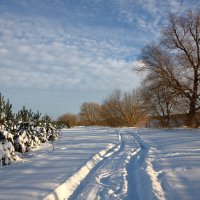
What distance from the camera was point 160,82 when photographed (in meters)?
30.7

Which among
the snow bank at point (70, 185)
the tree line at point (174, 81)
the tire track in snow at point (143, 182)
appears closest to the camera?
the tire track in snow at point (143, 182)

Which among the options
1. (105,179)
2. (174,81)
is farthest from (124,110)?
(105,179)

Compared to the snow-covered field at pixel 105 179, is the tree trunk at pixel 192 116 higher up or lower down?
higher up

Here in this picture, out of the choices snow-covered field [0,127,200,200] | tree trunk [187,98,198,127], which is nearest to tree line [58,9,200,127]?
tree trunk [187,98,198,127]

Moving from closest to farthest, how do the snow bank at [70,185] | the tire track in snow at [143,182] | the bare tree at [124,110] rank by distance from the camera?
1. the tire track in snow at [143,182]
2. the snow bank at [70,185]
3. the bare tree at [124,110]

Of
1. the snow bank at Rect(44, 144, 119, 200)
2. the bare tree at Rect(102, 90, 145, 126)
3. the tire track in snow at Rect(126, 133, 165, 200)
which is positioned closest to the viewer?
the tire track in snow at Rect(126, 133, 165, 200)

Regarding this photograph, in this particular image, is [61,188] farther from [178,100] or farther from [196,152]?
[178,100]

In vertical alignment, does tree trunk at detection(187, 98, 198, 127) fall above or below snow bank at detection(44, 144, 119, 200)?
above

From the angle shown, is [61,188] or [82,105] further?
[82,105]

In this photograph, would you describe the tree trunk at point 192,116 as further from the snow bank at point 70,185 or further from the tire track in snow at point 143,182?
the snow bank at point 70,185

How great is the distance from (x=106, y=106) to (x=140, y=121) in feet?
34.6

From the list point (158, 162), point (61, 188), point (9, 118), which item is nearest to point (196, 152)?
point (158, 162)

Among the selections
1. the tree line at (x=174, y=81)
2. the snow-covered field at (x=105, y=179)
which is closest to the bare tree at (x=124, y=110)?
the tree line at (x=174, y=81)

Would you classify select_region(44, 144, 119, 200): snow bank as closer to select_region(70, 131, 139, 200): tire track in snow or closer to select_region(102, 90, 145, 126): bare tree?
select_region(70, 131, 139, 200): tire track in snow
